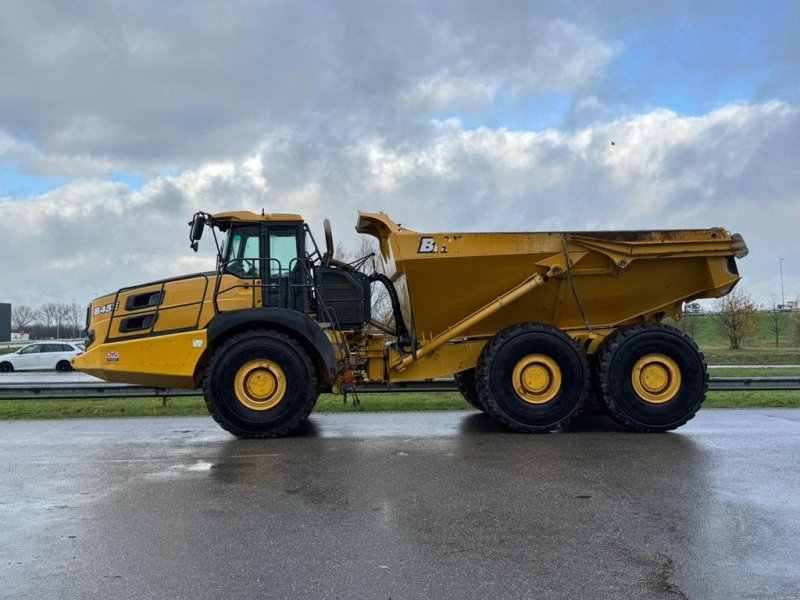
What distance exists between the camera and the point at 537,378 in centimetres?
843

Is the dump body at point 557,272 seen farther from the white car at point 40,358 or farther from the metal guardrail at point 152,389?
the white car at point 40,358

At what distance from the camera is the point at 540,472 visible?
6.17 m

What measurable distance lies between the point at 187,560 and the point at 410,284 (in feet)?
16.9

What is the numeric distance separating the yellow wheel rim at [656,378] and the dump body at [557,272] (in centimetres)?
84

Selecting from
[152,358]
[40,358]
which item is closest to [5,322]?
[40,358]

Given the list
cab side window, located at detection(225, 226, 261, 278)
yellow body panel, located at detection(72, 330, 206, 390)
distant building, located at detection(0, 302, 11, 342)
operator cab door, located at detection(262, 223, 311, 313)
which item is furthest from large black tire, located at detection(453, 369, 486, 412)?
distant building, located at detection(0, 302, 11, 342)

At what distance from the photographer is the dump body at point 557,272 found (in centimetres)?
848

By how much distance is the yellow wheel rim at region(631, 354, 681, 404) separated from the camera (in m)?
8.52

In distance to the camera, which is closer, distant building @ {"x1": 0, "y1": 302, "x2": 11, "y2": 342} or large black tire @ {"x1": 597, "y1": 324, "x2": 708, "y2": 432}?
large black tire @ {"x1": 597, "y1": 324, "x2": 708, "y2": 432}

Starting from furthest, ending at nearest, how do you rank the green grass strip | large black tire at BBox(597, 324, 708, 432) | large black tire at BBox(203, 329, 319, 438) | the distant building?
1. the distant building
2. the green grass strip
3. large black tire at BBox(597, 324, 708, 432)
4. large black tire at BBox(203, 329, 319, 438)

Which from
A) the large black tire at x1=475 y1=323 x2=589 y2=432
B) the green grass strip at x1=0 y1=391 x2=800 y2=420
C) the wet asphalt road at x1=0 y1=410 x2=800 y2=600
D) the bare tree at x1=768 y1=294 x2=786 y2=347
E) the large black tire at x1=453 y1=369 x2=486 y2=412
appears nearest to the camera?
the wet asphalt road at x1=0 y1=410 x2=800 y2=600

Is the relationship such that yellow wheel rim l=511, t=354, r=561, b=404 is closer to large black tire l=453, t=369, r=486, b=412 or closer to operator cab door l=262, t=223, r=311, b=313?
large black tire l=453, t=369, r=486, b=412

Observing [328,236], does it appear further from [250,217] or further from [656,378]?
[656,378]

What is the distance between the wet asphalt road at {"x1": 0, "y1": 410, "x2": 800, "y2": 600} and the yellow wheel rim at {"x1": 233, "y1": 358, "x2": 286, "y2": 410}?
51 cm
